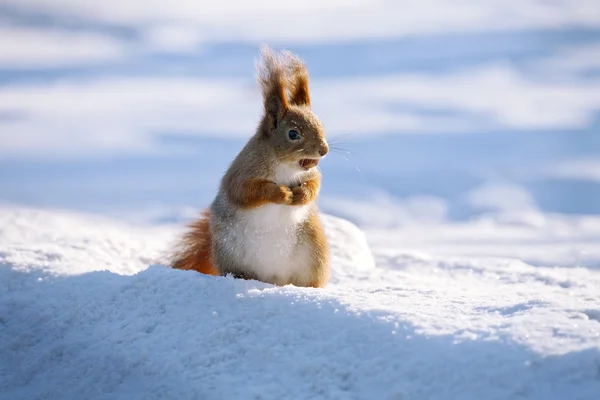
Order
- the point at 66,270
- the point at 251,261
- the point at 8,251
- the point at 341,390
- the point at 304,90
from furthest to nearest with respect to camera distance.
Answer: the point at 8,251 → the point at 66,270 → the point at 304,90 → the point at 251,261 → the point at 341,390

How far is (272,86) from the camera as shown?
139 inches

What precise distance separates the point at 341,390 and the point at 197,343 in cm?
72

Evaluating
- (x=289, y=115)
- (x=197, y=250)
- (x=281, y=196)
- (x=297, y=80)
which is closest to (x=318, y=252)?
(x=281, y=196)

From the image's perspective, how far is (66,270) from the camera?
13.2 ft

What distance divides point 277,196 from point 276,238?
0.22 meters

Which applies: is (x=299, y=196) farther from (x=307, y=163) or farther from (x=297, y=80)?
(x=297, y=80)

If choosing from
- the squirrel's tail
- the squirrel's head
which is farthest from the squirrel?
the squirrel's tail

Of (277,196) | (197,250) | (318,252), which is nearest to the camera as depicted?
(277,196)

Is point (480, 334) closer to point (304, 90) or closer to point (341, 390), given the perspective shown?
point (341, 390)

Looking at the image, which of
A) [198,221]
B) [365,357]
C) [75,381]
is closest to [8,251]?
[198,221]

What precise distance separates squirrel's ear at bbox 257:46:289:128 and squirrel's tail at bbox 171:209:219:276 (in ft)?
2.94

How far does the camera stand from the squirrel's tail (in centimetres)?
415

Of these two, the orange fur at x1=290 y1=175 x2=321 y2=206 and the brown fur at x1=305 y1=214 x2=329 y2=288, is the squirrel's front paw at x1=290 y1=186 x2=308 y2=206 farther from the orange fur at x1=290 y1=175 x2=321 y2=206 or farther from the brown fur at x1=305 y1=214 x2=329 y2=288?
the brown fur at x1=305 y1=214 x2=329 y2=288

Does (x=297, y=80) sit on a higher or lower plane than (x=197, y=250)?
higher
